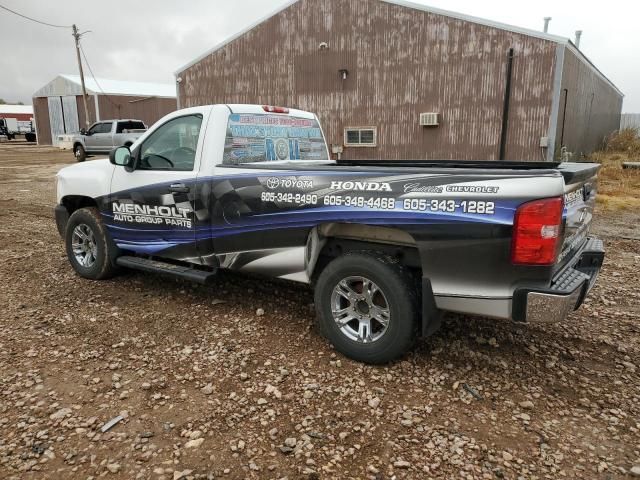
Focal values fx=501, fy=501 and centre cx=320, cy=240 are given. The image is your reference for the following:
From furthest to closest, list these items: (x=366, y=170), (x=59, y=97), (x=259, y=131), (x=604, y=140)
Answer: (x=59, y=97)
(x=604, y=140)
(x=259, y=131)
(x=366, y=170)

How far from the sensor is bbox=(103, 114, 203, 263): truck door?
4.58 m

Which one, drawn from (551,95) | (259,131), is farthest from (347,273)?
(551,95)

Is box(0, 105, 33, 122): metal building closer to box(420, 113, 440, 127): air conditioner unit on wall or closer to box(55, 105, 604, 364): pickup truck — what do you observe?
box(420, 113, 440, 127): air conditioner unit on wall

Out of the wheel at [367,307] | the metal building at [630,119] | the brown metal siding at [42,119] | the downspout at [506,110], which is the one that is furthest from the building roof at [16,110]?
the wheel at [367,307]

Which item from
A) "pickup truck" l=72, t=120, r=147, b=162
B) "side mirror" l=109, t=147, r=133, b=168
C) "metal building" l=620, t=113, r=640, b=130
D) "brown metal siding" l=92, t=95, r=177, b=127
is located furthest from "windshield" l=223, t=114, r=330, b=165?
"metal building" l=620, t=113, r=640, b=130

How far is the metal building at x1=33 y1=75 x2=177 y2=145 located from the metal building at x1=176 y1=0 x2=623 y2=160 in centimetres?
2067

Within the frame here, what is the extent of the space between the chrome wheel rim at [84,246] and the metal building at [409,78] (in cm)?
1205

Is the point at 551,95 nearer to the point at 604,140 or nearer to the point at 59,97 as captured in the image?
the point at 604,140

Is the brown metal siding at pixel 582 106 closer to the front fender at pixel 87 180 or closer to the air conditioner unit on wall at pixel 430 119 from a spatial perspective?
the air conditioner unit on wall at pixel 430 119

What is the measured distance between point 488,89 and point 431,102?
1743 mm

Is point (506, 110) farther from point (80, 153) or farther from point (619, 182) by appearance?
point (80, 153)

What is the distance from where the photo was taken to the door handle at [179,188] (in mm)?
4508

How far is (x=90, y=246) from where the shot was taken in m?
5.61

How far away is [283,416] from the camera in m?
3.06
